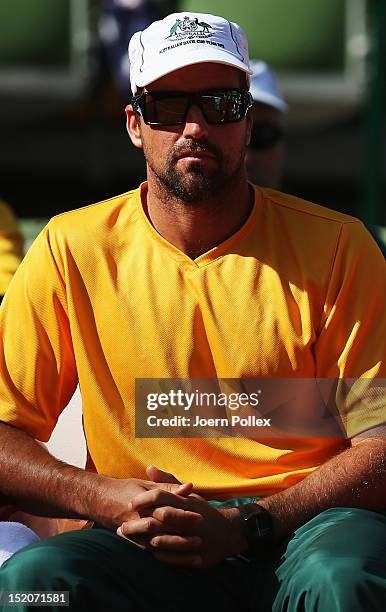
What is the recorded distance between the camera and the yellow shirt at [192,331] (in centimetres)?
269

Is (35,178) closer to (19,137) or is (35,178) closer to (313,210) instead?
(19,137)

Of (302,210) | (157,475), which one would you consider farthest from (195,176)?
(157,475)

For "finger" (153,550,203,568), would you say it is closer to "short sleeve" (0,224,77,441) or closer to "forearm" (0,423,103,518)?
"forearm" (0,423,103,518)

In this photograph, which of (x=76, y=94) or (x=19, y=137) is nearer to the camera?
(x=76, y=94)

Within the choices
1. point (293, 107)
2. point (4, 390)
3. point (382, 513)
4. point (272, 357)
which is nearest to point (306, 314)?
point (272, 357)

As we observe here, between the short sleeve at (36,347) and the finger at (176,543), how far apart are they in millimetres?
422

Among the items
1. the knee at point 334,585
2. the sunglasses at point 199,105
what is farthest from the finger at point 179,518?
the sunglasses at point 199,105

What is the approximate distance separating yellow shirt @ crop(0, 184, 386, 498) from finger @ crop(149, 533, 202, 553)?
0.21 m

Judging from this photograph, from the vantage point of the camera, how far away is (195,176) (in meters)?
2.78

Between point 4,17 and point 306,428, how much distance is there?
4.79 meters

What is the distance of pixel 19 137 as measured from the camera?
10008 mm

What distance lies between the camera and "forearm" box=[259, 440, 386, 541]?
2.58 meters

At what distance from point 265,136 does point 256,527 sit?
1.90m

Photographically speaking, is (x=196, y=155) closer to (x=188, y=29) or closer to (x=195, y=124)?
(x=195, y=124)
